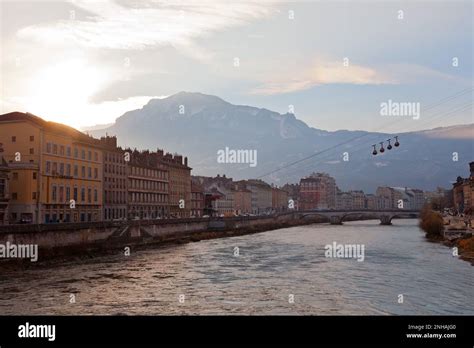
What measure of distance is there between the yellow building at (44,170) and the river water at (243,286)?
1325 cm

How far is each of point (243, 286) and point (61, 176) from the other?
133 ft

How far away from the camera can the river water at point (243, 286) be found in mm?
29469

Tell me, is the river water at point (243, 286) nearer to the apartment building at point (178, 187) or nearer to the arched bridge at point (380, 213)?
the apartment building at point (178, 187)

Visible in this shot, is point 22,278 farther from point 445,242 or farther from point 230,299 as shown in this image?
point 445,242

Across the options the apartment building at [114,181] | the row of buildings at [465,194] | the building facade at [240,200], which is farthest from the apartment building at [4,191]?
the building facade at [240,200]

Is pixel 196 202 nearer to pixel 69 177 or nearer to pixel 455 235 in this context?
pixel 69 177

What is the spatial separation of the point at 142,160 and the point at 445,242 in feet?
196

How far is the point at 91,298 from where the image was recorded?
3186cm

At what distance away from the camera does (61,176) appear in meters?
70.2

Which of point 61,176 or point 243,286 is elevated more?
point 61,176

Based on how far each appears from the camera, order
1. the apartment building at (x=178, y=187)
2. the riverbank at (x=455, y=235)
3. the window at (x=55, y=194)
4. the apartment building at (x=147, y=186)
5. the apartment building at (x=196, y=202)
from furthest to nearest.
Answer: the apartment building at (x=196, y=202) → the apartment building at (x=178, y=187) → the apartment building at (x=147, y=186) → the window at (x=55, y=194) → the riverbank at (x=455, y=235)

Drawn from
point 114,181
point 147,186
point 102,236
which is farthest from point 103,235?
point 147,186
